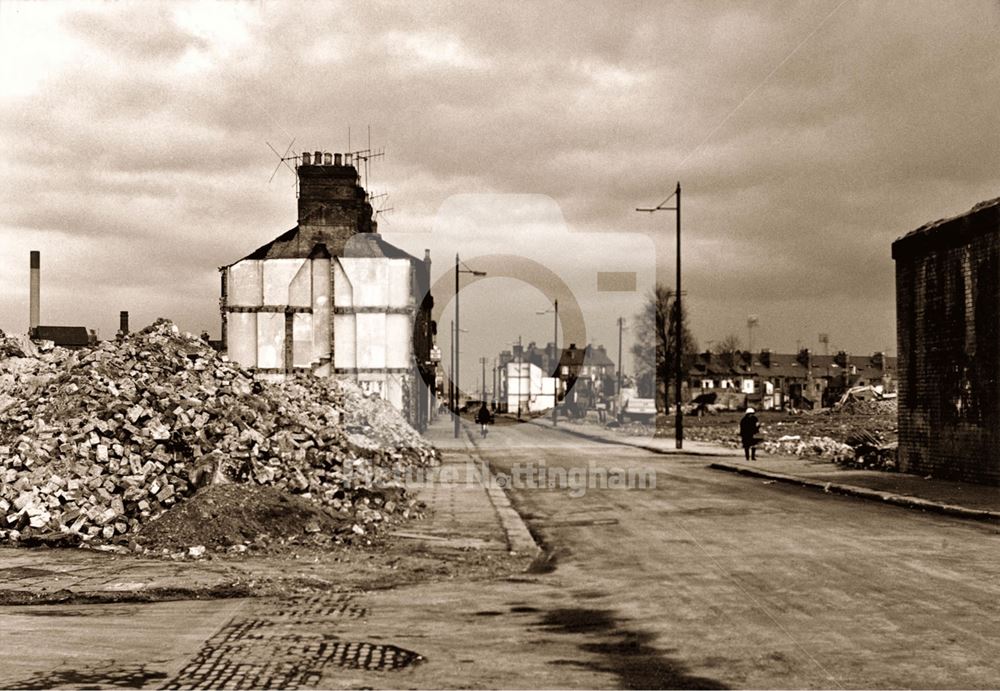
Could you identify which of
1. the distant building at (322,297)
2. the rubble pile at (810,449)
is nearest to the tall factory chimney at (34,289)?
the distant building at (322,297)

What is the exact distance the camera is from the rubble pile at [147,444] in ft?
40.1

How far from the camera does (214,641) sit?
6949mm

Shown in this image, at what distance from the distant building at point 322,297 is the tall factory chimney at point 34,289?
34.1m

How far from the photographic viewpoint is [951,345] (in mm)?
20906

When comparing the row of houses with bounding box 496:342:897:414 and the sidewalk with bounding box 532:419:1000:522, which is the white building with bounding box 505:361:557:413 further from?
the sidewalk with bounding box 532:419:1000:522

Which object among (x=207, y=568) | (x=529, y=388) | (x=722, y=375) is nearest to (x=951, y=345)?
(x=207, y=568)

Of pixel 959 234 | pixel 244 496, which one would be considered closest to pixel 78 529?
pixel 244 496

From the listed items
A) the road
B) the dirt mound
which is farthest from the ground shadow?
the dirt mound

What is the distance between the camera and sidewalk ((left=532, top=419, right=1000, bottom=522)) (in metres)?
15.9

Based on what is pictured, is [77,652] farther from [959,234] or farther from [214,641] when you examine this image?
→ [959,234]

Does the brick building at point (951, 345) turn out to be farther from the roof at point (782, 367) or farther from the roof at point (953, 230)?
the roof at point (782, 367)

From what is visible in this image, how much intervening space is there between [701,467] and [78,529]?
61.3ft

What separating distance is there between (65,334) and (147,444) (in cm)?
6697

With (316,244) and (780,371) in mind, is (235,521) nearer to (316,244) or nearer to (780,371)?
(316,244)
